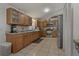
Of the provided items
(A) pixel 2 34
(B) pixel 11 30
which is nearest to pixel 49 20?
(B) pixel 11 30

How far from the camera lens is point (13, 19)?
4.68 meters

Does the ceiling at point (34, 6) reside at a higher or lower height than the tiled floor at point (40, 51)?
higher

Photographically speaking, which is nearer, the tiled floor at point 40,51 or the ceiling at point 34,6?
the tiled floor at point 40,51

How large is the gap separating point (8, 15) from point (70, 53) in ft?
8.38

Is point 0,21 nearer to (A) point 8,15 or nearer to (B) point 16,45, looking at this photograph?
(A) point 8,15

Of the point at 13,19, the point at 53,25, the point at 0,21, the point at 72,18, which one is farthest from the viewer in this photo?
the point at 53,25

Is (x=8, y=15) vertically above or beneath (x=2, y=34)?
above

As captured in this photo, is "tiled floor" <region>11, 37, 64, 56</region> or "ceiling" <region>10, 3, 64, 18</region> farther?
"ceiling" <region>10, 3, 64, 18</region>

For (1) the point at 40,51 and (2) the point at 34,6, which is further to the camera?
(2) the point at 34,6

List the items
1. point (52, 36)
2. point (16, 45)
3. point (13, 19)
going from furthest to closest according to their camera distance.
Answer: point (52, 36) → point (13, 19) → point (16, 45)

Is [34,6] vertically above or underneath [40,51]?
above

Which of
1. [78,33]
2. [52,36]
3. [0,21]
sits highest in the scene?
[0,21]

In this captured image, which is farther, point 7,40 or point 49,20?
point 49,20

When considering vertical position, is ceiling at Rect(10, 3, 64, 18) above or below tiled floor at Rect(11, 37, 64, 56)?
above
